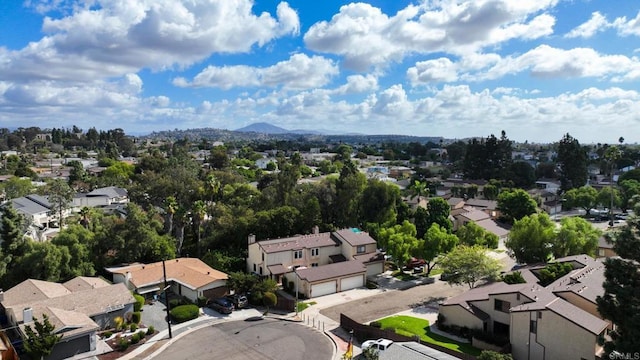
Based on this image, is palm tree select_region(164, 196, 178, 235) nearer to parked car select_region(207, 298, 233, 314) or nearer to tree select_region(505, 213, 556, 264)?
parked car select_region(207, 298, 233, 314)

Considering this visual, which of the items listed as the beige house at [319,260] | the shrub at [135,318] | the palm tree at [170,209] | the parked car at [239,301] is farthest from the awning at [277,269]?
the shrub at [135,318]

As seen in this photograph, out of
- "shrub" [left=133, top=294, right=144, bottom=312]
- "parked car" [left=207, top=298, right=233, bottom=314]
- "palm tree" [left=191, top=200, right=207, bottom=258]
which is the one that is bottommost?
"parked car" [left=207, top=298, right=233, bottom=314]

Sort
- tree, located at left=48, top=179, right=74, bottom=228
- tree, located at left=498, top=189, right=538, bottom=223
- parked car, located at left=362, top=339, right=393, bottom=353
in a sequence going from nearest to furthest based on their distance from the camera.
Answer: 1. parked car, located at left=362, top=339, right=393, bottom=353
2. tree, located at left=48, top=179, right=74, bottom=228
3. tree, located at left=498, top=189, right=538, bottom=223

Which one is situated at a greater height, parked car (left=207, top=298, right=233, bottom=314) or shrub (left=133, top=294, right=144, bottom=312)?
shrub (left=133, top=294, right=144, bottom=312)

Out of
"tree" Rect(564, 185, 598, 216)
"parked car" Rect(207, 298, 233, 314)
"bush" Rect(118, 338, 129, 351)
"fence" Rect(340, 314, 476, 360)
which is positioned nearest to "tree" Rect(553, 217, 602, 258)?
"fence" Rect(340, 314, 476, 360)

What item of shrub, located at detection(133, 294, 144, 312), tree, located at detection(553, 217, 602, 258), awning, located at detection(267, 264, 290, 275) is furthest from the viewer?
tree, located at detection(553, 217, 602, 258)

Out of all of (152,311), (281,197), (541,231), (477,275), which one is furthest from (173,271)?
(541,231)

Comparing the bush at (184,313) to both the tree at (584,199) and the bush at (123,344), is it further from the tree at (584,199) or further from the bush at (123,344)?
the tree at (584,199)

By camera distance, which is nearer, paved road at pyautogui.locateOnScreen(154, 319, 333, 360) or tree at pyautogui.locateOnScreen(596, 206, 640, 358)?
tree at pyautogui.locateOnScreen(596, 206, 640, 358)
